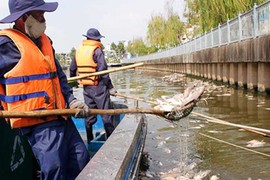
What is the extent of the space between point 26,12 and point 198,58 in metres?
20.8

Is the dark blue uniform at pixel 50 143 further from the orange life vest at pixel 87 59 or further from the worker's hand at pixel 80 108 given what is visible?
the orange life vest at pixel 87 59

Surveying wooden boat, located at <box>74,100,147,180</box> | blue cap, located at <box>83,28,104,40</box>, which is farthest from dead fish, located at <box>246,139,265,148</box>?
blue cap, located at <box>83,28,104,40</box>

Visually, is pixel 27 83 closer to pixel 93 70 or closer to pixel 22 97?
pixel 22 97

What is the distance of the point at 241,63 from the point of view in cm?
1462

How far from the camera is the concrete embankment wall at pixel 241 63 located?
11.6m

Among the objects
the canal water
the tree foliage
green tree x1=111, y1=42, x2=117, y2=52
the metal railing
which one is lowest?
the canal water

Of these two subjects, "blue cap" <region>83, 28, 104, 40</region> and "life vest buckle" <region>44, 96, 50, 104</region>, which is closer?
"life vest buckle" <region>44, 96, 50, 104</region>

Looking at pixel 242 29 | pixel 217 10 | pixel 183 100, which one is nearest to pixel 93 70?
pixel 183 100

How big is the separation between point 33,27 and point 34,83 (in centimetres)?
50

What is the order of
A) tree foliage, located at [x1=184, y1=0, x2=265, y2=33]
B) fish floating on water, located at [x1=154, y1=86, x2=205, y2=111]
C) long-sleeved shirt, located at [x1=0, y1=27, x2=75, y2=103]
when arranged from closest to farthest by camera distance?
long-sleeved shirt, located at [x1=0, y1=27, x2=75, y2=103] → fish floating on water, located at [x1=154, y1=86, x2=205, y2=111] → tree foliage, located at [x1=184, y1=0, x2=265, y2=33]

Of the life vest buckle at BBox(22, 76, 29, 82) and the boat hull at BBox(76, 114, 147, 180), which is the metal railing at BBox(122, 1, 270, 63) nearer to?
the boat hull at BBox(76, 114, 147, 180)

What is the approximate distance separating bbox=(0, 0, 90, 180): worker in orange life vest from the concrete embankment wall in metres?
8.93

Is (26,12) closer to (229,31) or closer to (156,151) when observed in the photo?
(156,151)

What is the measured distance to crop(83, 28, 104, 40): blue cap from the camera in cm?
625
